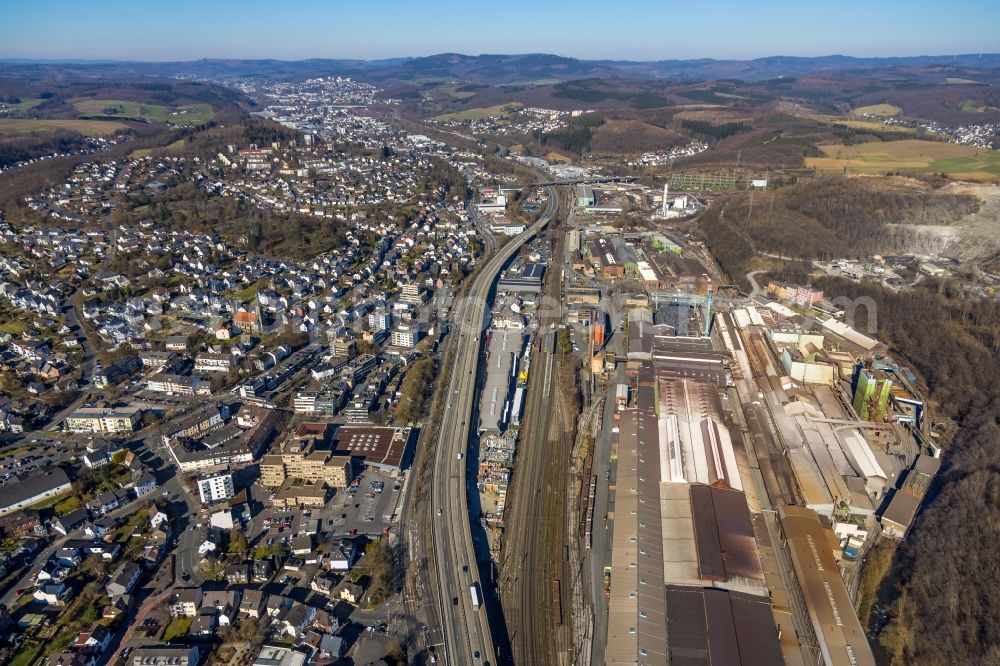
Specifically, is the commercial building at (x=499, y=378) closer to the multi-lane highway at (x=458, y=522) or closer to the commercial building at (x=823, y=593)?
the multi-lane highway at (x=458, y=522)

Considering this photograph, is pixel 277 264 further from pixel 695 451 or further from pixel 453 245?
pixel 695 451

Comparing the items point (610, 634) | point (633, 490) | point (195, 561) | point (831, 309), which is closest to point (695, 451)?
point (633, 490)

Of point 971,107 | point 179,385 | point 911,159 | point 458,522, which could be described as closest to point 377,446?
point 458,522

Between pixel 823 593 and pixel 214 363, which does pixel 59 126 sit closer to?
pixel 214 363

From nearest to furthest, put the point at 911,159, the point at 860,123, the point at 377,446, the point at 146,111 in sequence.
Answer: the point at 377,446 < the point at 911,159 < the point at 860,123 < the point at 146,111

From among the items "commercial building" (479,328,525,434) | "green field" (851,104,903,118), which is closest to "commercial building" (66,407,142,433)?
"commercial building" (479,328,525,434)

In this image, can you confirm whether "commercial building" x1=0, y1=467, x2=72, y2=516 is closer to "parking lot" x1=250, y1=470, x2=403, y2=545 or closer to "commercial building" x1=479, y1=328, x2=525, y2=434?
"parking lot" x1=250, y1=470, x2=403, y2=545
